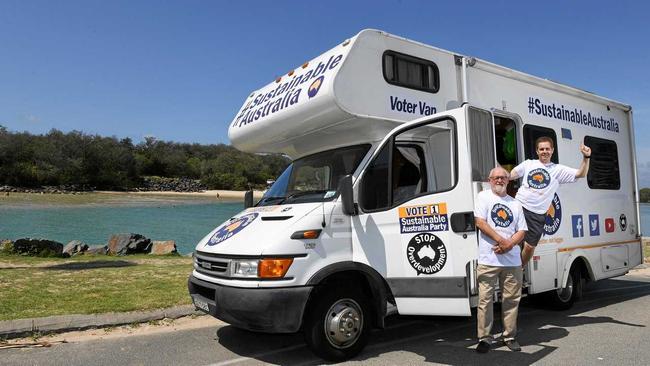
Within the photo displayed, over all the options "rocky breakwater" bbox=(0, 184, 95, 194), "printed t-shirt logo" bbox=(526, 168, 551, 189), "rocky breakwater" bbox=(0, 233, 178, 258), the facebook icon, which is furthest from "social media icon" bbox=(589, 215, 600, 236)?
"rocky breakwater" bbox=(0, 184, 95, 194)

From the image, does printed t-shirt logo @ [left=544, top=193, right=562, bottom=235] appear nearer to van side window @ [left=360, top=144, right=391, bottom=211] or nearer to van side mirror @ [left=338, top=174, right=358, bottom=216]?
van side window @ [left=360, top=144, right=391, bottom=211]

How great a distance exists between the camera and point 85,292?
26.8 feet

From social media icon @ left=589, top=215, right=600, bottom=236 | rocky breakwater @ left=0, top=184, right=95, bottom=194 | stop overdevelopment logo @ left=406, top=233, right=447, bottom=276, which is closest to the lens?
stop overdevelopment logo @ left=406, top=233, right=447, bottom=276

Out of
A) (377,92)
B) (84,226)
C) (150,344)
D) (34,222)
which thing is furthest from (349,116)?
(34,222)

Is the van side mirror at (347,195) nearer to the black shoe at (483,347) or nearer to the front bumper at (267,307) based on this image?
the front bumper at (267,307)

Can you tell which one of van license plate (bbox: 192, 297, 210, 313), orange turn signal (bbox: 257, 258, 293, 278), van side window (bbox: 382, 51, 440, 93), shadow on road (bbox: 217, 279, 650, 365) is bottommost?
shadow on road (bbox: 217, 279, 650, 365)

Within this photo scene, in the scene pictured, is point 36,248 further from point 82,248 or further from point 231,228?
point 231,228

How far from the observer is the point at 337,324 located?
4.88m

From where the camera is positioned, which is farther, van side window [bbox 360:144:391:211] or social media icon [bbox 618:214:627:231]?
social media icon [bbox 618:214:627:231]

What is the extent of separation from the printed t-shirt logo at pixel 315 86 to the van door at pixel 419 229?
0.93 m

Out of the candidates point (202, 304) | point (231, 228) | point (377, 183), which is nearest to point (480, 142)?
point (377, 183)

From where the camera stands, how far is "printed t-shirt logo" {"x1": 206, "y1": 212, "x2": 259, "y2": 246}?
5.27 meters

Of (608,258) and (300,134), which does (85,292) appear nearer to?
(300,134)

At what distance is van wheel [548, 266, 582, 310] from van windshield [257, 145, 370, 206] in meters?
4.04
